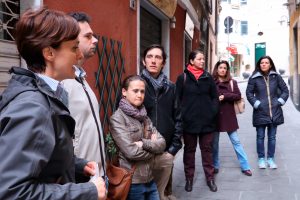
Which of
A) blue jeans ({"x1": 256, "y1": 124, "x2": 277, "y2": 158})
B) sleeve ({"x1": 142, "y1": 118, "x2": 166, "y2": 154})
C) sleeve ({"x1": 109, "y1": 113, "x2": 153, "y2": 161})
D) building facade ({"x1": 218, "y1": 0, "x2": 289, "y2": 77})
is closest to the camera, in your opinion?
sleeve ({"x1": 109, "y1": 113, "x2": 153, "y2": 161})

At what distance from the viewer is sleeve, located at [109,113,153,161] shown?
317 centimetres

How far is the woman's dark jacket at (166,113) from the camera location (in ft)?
→ 13.0

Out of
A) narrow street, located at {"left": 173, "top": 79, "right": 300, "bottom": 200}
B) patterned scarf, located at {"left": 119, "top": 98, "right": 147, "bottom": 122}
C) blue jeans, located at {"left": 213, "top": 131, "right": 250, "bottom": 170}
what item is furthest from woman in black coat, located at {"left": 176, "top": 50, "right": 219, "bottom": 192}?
patterned scarf, located at {"left": 119, "top": 98, "right": 147, "bottom": 122}

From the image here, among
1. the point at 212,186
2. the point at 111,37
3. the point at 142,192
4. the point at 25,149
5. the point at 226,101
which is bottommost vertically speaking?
the point at 212,186

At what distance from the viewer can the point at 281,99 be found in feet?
19.4

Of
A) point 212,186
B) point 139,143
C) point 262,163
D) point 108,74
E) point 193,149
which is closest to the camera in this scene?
point 139,143

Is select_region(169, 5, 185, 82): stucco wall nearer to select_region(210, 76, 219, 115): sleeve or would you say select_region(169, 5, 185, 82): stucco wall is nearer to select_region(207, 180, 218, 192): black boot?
select_region(210, 76, 219, 115): sleeve

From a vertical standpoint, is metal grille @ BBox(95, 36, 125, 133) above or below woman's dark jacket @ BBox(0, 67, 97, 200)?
above

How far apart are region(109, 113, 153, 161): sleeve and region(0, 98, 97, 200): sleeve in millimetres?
1811

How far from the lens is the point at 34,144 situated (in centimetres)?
129

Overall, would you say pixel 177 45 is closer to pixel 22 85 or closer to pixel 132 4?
pixel 132 4

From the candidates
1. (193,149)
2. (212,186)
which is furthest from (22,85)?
(212,186)

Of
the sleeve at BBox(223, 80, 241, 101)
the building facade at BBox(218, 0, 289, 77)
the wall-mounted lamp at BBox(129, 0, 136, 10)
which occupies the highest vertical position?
the building facade at BBox(218, 0, 289, 77)

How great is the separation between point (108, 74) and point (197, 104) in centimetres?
117
